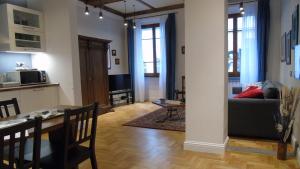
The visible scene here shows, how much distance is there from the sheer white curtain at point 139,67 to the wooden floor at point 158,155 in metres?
3.39

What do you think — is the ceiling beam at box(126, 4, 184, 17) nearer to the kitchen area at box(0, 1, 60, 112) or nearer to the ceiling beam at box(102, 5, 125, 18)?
the ceiling beam at box(102, 5, 125, 18)

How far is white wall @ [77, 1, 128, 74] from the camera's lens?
597 centimetres

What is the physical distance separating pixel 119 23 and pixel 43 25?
3.44 meters

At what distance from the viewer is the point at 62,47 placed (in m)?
4.13

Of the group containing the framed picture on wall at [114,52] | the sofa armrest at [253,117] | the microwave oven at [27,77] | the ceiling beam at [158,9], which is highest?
the ceiling beam at [158,9]

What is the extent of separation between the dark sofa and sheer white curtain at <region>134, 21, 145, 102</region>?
4250 mm

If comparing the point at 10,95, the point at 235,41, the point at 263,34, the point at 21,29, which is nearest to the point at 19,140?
the point at 10,95

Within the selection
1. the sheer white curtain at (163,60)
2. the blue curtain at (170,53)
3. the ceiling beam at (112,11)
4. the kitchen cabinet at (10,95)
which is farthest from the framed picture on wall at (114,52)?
the kitchen cabinet at (10,95)

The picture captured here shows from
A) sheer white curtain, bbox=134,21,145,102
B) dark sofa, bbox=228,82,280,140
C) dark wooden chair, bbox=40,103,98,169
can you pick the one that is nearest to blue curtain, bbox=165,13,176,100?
sheer white curtain, bbox=134,21,145,102

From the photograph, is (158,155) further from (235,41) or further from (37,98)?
(235,41)

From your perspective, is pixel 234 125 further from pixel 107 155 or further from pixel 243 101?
pixel 107 155

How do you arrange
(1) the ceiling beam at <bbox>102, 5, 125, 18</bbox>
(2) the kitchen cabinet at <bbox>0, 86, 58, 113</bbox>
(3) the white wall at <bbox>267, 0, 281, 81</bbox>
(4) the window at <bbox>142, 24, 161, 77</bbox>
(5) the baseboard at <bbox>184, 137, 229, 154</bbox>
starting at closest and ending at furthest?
(5) the baseboard at <bbox>184, 137, 229, 154</bbox>
(2) the kitchen cabinet at <bbox>0, 86, 58, 113</bbox>
(3) the white wall at <bbox>267, 0, 281, 81</bbox>
(1) the ceiling beam at <bbox>102, 5, 125, 18</bbox>
(4) the window at <bbox>142, 24, 161, 77</bbox>

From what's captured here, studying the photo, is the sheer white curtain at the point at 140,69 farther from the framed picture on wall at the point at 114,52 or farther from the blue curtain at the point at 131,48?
the framed picture on wall at the point at 114,52

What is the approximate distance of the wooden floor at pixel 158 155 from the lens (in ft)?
8.50
